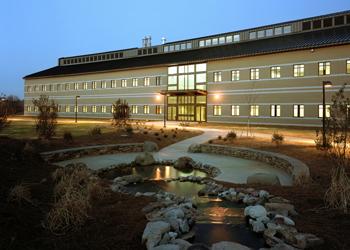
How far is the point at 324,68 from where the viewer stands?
32.5m

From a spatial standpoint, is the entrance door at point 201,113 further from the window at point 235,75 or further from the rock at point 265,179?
the rock at point 265,179

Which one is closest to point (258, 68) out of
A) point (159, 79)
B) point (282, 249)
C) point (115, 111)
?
point (159, 79)

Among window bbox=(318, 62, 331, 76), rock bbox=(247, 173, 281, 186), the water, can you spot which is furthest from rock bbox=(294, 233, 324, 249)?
window bbox=(318, 62, 331, 76)

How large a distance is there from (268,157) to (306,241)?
34.0 ft

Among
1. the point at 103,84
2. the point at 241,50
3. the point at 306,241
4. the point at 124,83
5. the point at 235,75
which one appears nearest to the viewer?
the point at 306,241

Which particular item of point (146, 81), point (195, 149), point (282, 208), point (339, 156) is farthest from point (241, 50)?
point (282, 208)

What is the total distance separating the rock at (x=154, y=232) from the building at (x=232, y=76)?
30465 millimetres

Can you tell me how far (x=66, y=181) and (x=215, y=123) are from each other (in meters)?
33.3

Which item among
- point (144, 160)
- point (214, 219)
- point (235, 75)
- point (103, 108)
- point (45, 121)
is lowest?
point (214, 219)

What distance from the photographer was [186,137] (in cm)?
2470

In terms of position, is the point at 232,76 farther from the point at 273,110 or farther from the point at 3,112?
the point at 3,112

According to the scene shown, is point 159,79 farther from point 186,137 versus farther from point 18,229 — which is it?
point 18,229

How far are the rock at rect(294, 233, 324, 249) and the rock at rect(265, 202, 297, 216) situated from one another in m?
1.33

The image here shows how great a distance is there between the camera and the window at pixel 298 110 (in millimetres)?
34125
